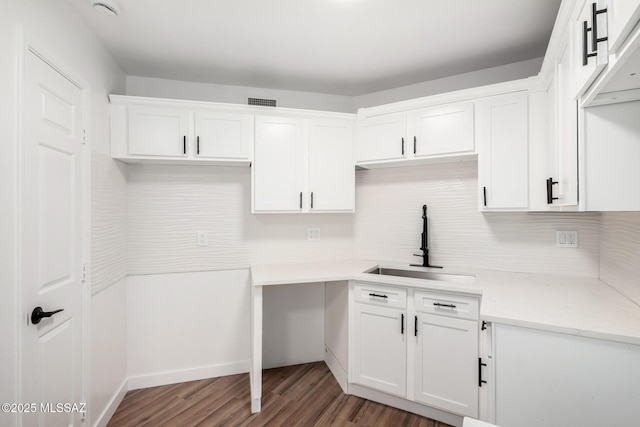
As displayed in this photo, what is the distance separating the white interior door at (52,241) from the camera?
1261mm

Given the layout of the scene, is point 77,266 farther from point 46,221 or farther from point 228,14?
point 228,14

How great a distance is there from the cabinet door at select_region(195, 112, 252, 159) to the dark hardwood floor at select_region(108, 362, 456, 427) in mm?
1849

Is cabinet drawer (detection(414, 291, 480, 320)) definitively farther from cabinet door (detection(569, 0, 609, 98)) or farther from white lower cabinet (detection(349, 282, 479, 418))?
cabinet door (detection(569, 0, 609, 98))

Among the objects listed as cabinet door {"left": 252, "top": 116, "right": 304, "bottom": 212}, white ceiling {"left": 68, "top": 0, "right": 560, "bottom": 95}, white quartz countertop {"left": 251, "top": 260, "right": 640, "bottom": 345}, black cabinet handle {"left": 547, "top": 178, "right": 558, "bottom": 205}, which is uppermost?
white ceiling {"left": 68, "top": 0, "right": 560, "bottom": 95}

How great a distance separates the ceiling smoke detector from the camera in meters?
1.58

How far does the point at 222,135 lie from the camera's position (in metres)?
2.30

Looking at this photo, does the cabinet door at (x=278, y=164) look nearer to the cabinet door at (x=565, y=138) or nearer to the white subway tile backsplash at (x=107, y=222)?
the white subway tile backsplash at (x=107, y=222)

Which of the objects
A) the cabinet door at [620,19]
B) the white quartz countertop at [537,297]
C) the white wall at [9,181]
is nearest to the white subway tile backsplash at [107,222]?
the white wall at [9,181]

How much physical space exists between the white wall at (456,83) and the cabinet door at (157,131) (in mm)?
1630

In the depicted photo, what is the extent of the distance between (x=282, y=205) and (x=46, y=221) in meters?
1.42

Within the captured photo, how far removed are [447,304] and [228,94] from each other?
2435mm

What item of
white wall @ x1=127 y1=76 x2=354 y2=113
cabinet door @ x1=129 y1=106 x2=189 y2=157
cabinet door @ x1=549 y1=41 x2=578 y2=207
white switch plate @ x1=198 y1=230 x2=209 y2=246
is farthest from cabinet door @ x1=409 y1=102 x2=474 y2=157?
white switch plate @ x1=198 y1=230 x2=209 y2=246

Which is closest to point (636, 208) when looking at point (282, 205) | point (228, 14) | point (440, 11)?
point (440, 11)

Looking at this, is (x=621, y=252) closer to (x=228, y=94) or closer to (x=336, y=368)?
(x=336, y=368)
